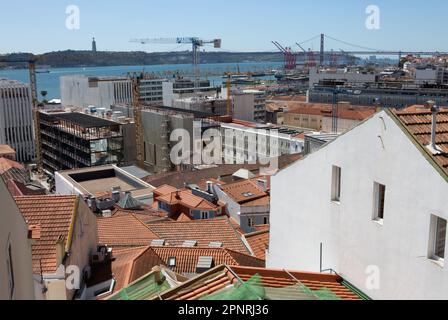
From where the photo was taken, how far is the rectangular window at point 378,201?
350 centimetres

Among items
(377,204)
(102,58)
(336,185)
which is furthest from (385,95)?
(102,58)

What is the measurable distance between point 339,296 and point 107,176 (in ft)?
64.1

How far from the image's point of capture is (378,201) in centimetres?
354

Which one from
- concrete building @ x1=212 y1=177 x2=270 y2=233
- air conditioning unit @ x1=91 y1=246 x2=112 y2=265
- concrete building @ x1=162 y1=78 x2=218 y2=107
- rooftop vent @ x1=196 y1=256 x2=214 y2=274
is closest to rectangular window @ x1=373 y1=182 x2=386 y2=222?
rooftop vent @ x1=196 y1=256 x2=214 y2=274

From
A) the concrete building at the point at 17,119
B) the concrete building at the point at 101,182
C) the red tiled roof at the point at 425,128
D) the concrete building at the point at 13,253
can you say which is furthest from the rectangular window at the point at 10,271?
the concrete building at the point at 17,119

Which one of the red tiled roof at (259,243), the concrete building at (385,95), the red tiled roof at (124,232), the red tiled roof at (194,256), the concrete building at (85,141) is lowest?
the concrete building at (85,141)

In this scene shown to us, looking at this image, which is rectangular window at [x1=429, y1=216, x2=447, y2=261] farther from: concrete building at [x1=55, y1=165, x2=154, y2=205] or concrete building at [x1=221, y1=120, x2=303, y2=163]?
concrete building at [x1=221, y1=120, x2=303, y2=163]

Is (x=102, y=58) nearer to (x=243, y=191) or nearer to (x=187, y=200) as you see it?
(x=243, y=191)

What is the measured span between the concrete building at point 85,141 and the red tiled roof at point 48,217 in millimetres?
24653

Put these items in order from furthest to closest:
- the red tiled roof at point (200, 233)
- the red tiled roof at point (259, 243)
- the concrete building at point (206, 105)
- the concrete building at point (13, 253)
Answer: the concrete building at point (206, 105) → the red tiled roof at point (200, 233) → the red tiled roof at point (259, 243) → the concrete building at point (13, 253)

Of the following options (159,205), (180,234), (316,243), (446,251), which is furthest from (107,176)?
(446,251)

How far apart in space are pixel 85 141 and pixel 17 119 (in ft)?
52.7

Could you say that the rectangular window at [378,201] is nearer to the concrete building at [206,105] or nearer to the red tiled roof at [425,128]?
the red tiled roof at [425,128]

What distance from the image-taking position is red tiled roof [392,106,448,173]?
10.1 ft
